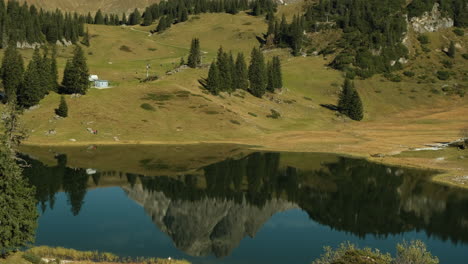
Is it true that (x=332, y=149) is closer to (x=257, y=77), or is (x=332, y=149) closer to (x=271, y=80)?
(x=257, y=77)

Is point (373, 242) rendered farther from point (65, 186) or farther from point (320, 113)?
point (320, 113)

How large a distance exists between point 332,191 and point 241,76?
108852 millimetres

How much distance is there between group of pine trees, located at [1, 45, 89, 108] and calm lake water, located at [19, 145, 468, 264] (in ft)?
117

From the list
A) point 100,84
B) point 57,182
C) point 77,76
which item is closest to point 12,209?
point 57,182

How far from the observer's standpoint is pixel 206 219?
5622cm

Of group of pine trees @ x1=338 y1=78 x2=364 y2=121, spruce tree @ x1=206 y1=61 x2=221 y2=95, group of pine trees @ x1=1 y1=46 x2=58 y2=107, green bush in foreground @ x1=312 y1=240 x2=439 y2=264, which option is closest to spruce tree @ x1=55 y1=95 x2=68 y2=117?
group of pine trees @ x1=1 y1=46 x2=58 y2=107

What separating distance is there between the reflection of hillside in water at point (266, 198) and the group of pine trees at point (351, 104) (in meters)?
85.4

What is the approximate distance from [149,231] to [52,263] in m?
17.5

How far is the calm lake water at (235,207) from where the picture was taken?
151 ft

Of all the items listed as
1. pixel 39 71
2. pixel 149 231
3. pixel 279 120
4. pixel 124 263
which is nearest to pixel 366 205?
pixel 149 231

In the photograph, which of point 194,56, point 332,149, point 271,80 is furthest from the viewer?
point 194,56

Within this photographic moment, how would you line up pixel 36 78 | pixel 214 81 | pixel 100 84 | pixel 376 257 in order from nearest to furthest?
1. pixel 376 257
2. pixel 36 78
3. pixel 100 84
4. pixel 214 81

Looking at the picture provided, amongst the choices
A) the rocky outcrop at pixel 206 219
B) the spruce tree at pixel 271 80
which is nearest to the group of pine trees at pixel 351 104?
the spruce tree at pixel 271 80

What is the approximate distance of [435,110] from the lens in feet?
628
